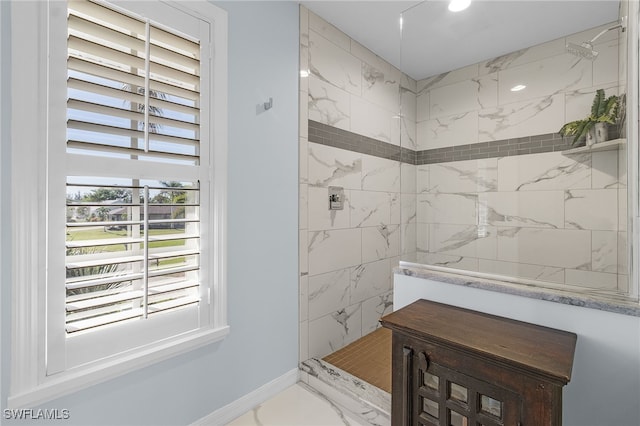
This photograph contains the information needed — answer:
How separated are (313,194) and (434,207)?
1.00 m

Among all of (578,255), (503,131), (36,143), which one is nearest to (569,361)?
(578,255)

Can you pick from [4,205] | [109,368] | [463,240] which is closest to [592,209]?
[463,240]

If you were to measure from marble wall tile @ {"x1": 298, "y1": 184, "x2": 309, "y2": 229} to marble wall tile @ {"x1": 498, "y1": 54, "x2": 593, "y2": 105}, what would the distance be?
1632 millimetres

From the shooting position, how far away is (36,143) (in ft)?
3.67

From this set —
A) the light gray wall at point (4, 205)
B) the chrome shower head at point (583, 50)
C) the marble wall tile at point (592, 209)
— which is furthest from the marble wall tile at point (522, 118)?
the light gray wall at point (4, 205)

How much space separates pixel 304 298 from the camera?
2.13 m

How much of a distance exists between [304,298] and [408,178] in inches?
53.2

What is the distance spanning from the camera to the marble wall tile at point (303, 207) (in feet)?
6.89

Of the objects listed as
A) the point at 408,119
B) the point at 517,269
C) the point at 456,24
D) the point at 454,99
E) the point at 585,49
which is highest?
the point at 456,24

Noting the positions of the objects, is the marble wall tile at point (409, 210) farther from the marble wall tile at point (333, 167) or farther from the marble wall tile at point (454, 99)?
the marble wall tile at point (454, 99)

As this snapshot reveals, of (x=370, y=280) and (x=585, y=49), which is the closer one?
(x=585, y=49)

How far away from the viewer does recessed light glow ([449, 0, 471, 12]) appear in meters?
2.05

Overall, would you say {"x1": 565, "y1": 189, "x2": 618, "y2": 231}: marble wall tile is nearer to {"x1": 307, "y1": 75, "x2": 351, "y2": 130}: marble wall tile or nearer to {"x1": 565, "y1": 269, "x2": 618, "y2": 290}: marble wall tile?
{"x1": 565, "y1": 269, "x2": 618, "y2": 290}: marble wall tile

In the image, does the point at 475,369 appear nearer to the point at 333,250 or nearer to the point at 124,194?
the point at 333,250
